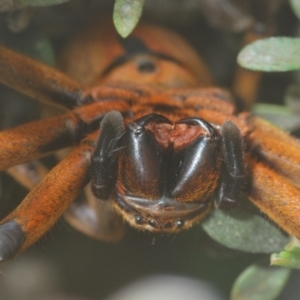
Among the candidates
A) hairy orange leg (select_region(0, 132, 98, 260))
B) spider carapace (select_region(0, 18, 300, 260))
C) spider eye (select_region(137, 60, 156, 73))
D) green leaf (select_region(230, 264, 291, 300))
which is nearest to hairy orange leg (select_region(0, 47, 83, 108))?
spider carapace (select_region(0, 18, 300, 260))

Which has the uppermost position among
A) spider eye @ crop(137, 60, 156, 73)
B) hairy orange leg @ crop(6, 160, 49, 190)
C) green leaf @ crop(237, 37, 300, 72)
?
green leaf @ crop(237, 37, 300, 72)

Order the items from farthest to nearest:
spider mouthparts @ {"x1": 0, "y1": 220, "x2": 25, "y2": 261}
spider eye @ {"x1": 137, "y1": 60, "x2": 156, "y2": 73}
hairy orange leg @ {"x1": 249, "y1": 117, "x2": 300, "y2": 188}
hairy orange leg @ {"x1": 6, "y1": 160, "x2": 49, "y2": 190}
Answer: spider eye @ {"x1": 137, "y1": 60, "x2": 156, "y2": 73}
hairy orange leg @ {"x1": 6, "y1": 160, "x2": 49, "y2": 190}
hairy orange leg @ {"x1": 249, "y1": 117, "x2": 300, "y2": 188}
spider mouthparts @ {"x1": 0, "y1": 220, "x2": 25, "y2": 261}

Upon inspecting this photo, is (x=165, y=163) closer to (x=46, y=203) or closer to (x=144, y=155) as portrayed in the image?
(x=144, y=155)

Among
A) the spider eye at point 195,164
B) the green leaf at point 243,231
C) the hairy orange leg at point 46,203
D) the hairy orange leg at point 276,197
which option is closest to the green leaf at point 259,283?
the green leaf at point 243,231

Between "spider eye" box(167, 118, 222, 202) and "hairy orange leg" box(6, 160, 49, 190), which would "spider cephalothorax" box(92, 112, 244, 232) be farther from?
"hairy orange leg" box(6, 160, 49, 190)

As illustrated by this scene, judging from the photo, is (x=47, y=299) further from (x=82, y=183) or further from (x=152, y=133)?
(x=152, y=133)

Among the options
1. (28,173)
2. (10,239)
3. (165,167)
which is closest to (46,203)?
(10,239)
